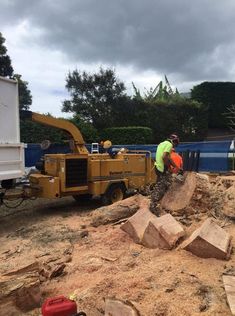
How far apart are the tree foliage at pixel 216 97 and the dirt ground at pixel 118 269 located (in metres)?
23.1

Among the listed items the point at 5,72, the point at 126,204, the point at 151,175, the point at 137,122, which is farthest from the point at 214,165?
the point at 5,72

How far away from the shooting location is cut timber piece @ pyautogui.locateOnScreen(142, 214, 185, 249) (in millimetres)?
6555

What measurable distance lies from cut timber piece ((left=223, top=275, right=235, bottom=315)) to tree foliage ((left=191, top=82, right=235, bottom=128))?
87.8ft

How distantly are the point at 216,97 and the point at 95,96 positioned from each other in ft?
28.7

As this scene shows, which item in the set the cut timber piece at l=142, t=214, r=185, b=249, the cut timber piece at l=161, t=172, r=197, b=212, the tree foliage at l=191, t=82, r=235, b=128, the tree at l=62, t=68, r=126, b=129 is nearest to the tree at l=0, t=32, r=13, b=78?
the tree at l=62, t=68, r=126, b=129

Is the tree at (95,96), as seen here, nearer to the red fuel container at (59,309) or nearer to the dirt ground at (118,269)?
the dirt ground at (118,269)

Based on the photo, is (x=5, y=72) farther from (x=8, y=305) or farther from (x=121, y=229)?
(x=8, y=305)

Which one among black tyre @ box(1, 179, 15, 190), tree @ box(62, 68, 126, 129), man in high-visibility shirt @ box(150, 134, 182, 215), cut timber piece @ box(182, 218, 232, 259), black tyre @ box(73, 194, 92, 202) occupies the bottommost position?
black tyre @ box(73, 194, 92, 202)

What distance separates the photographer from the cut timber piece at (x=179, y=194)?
8258 mm

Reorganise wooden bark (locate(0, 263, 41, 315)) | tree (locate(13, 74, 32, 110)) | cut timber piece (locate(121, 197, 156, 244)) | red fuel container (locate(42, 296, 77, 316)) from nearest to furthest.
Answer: red fuel container (locate(42, 296, 77, 316)) → wooden bark (locate(0, 263, 41, 315)) → cut timber piece (locate(121, 197, 156, 244)) → tree (locate(13, 74, 32, 110))

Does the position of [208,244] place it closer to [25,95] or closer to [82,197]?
[82,197]

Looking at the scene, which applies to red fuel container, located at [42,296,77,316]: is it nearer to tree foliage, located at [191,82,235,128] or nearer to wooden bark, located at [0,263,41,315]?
wooden bark, located at [0,263,41,315]

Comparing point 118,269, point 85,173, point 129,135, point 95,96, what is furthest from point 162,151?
point 95,96

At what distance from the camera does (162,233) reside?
6.66 m
